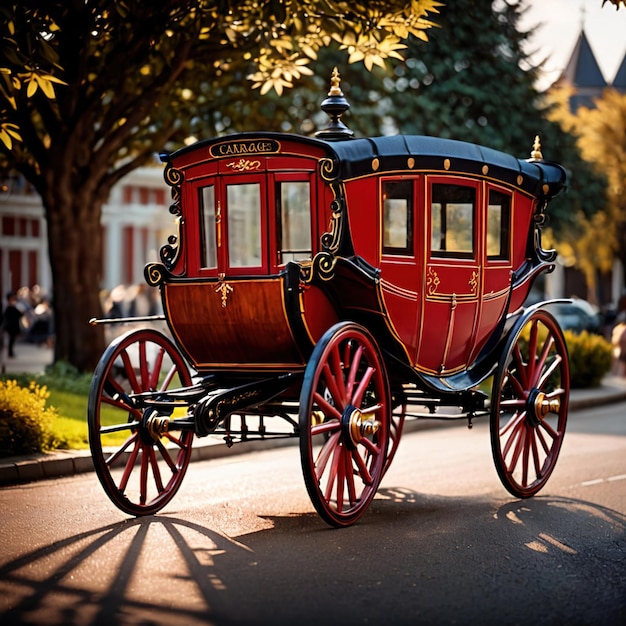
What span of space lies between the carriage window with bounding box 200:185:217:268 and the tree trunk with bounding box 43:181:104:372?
26.6 feet

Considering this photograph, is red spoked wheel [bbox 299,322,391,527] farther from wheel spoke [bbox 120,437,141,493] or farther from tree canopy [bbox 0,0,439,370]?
tree canopy [bbox 0,0,439,370]

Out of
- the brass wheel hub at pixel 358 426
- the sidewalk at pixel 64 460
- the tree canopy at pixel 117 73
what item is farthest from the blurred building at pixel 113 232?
the brass wheel hub at pixel 358 426

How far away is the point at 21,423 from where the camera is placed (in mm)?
10266

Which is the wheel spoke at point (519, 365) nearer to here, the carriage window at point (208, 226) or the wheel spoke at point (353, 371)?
the wheel spoke at point (353, 371)

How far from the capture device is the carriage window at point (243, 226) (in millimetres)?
8008

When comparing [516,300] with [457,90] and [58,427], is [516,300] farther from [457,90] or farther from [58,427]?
[457,90]

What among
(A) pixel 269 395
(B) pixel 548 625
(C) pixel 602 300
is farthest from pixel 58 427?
(C) pixel 602 300

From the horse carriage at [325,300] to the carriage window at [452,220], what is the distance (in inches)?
0.4

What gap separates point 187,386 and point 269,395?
873 mm

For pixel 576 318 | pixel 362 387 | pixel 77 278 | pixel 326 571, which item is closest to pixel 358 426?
pixel 362 387

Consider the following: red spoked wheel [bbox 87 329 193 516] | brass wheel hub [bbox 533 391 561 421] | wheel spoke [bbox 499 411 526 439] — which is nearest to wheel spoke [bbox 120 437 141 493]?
red spoked wheel [bbox 87 329 193 516]

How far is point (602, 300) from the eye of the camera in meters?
59.2

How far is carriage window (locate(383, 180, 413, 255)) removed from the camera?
817 centimetres

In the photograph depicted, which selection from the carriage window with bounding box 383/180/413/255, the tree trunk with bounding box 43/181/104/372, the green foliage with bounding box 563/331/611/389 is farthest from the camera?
the green foliage with bounding box 563/331/611/389
